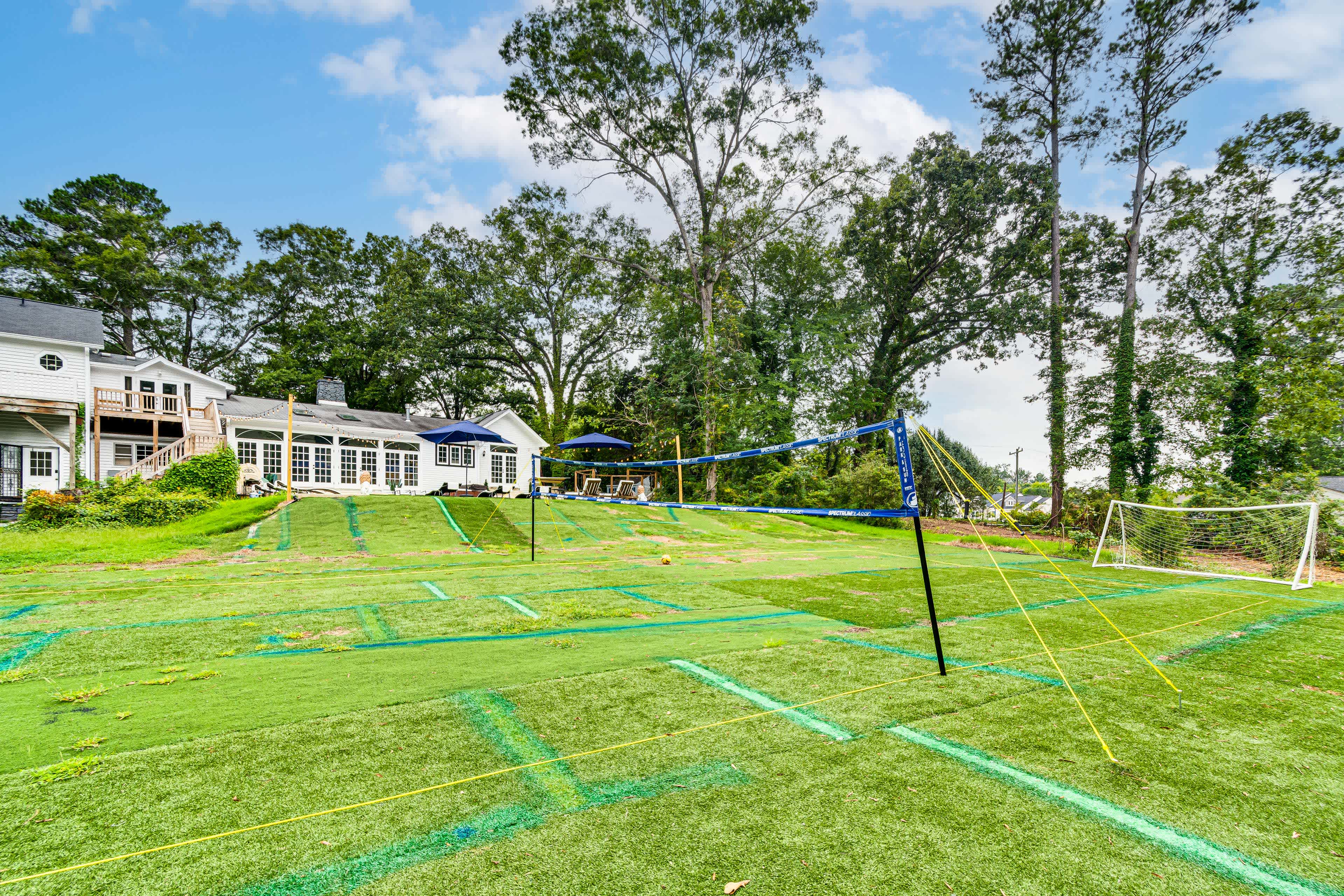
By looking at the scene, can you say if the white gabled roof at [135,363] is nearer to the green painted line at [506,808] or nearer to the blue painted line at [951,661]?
the green painted line at [506,808]

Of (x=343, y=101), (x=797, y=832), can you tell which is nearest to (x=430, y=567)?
(x=797, y=832)

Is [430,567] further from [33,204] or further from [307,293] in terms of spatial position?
[33,204]

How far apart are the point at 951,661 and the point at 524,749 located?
342 cm

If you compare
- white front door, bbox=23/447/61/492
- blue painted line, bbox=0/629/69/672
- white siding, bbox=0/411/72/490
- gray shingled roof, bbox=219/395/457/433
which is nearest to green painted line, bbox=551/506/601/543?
blue painted line, bbox=0/629/69/672

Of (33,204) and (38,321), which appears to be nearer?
(38,321)

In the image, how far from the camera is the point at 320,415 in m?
21.6

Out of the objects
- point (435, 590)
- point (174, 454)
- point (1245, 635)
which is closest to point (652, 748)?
point (435, 590)

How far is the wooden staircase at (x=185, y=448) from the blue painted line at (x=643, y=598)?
52.9 feet

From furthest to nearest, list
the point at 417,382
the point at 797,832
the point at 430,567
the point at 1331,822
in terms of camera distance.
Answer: the point at 417,382, the point at 430,567, the point at 1331,822, the point at 797,832

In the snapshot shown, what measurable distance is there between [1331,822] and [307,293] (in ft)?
137

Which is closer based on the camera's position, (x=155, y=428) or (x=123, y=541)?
(x=123, y=541)

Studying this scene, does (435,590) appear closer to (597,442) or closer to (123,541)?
(123,541)

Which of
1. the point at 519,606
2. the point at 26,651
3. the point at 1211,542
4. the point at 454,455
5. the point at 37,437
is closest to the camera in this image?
the point at 26,651

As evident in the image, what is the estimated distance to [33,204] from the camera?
28.8m
